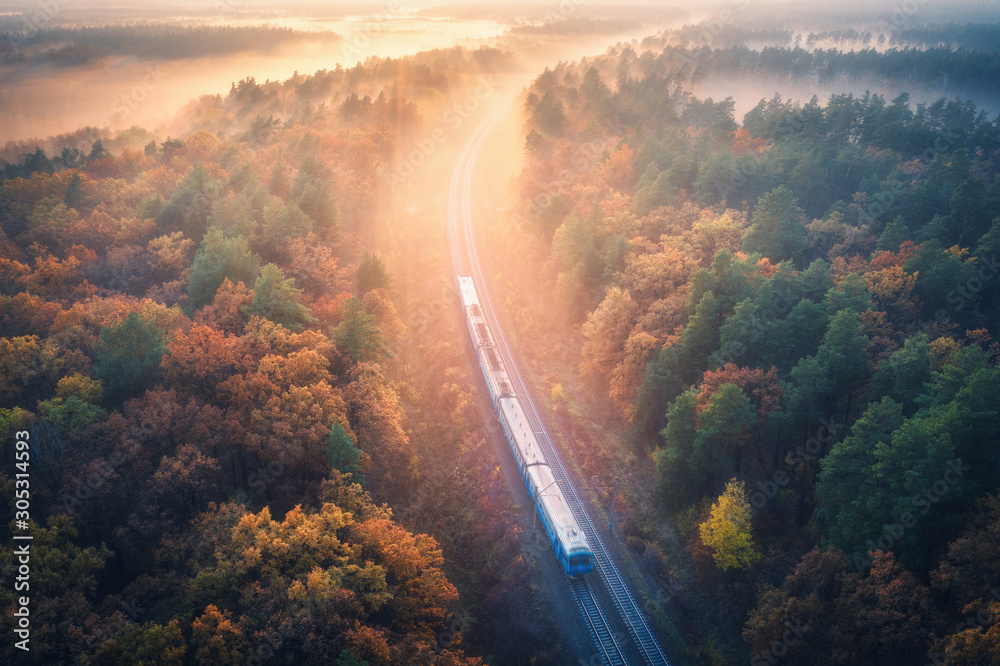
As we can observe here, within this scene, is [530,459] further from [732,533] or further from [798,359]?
[798,359]

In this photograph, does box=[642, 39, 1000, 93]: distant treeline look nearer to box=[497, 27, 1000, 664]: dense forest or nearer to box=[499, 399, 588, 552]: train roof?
box=[497, 27, 1000, 664]: dense forest

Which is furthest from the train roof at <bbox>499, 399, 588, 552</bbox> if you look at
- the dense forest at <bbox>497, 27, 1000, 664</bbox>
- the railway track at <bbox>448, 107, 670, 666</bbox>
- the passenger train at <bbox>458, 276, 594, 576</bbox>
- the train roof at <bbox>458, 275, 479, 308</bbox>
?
the train roof at <bbox>458, 275, 479, 308</bbox>

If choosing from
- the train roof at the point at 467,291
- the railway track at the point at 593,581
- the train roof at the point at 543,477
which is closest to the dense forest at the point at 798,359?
the railway track at the point at 593,581

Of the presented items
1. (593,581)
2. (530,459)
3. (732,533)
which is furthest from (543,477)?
(732,533)

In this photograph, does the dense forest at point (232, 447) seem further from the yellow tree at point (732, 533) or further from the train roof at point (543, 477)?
the yellow tree at point (732, 533)

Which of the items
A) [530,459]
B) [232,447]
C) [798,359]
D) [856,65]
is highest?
[856,65]

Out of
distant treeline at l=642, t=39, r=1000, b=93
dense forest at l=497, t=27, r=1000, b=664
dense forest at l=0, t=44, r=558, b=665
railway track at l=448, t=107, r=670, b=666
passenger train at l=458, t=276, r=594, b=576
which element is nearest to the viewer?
dense forest at l=0, t=44, r=558, b=665
